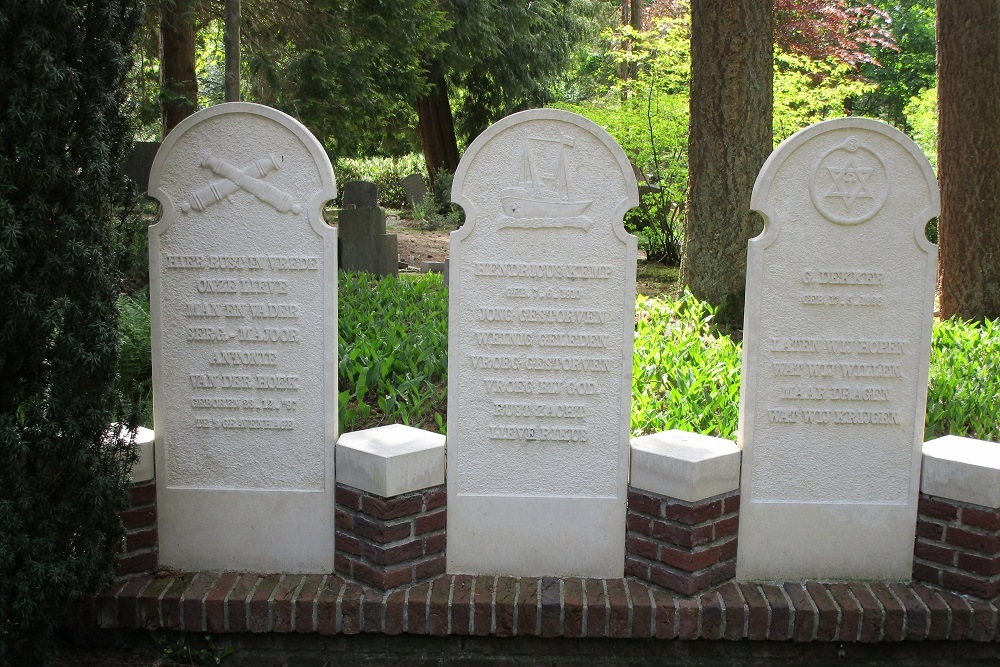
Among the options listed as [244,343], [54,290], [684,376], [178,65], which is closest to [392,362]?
[244,343]

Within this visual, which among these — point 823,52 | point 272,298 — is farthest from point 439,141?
point 272,298

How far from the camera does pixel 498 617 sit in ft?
10.8

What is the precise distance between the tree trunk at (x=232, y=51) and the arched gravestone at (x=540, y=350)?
A: 4787 millimetres

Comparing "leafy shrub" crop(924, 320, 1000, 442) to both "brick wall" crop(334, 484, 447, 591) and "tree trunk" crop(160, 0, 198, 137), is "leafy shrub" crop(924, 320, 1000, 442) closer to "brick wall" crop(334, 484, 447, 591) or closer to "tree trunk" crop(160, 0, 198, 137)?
"brick wall" crop(334, 484, 447, 591)

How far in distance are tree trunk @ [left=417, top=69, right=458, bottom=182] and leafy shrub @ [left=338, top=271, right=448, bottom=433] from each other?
13325mm

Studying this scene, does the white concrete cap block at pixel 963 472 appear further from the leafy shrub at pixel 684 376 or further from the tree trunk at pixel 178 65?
the tree trunk at pixel 178 65

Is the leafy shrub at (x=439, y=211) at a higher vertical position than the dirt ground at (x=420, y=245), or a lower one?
higher

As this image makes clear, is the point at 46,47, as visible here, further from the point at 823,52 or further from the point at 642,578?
the point at 823,52

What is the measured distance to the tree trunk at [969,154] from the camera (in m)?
7.08

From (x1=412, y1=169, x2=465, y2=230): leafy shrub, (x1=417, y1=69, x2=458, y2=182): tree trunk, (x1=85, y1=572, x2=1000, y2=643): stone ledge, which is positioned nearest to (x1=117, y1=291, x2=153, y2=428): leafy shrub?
(x1=85, y1=572, x2=1000, y2=643): stone ledge

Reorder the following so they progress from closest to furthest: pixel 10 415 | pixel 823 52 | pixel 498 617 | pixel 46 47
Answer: pixel 46 47 → pixel 10 415 → pixel 498 617 → pixel 823 52

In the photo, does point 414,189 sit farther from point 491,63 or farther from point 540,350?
point 540,350

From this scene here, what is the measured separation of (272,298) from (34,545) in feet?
3.89

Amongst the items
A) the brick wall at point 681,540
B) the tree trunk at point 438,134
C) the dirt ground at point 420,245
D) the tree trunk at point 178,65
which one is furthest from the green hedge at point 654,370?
the tree trunk at point 438,134
